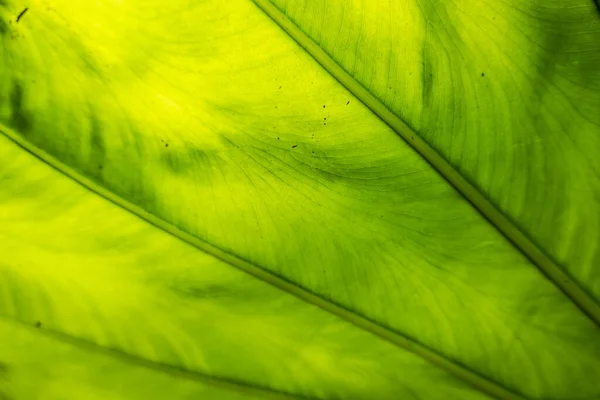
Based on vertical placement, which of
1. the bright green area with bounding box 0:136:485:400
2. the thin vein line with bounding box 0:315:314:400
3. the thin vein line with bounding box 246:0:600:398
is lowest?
the thin vein line with bounding box 0:315:314:400

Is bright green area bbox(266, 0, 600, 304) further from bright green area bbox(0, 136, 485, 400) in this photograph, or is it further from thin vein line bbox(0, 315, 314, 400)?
thin vein line bbox(0, 315, 314, 400)

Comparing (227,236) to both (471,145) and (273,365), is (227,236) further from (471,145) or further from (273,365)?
(471,145)

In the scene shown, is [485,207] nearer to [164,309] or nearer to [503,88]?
[503,88]

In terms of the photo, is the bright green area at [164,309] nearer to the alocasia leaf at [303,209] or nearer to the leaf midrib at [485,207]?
the alocasia leaf at [303,209]

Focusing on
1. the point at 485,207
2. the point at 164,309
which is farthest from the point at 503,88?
the point at 164,309

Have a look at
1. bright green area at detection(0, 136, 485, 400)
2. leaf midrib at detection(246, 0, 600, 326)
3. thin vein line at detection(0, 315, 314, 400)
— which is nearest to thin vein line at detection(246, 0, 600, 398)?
leaf midrib at detection(246, 0, 600, 326)

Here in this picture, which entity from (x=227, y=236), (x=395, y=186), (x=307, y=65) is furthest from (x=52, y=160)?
(x=395, y=186)

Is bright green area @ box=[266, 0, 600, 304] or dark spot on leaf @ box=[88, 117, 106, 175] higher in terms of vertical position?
bright green area @ box=[266, 0, 600, 304]

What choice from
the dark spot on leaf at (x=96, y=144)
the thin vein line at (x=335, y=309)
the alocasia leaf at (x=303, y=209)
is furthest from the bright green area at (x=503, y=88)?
the dark spot on leaf at (x=96, y=144)
